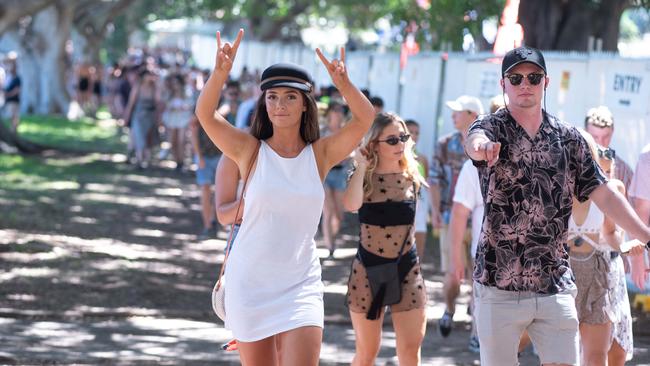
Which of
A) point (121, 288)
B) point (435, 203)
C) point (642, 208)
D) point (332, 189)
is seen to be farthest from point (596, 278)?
point (332, 189)

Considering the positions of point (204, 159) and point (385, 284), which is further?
point (204, 159)

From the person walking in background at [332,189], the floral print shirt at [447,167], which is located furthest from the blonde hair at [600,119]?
the person walking in background at [332,189]

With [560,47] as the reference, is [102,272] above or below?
below

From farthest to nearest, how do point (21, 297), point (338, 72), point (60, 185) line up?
point (60, 185)
point (21, 297)
point (338, 72)

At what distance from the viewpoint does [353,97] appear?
18.8ft

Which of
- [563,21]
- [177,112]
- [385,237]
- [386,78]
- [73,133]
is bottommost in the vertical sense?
[73,133]

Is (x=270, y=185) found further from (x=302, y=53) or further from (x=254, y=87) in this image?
(x=302, y=53)

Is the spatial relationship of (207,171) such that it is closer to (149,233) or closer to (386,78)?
(149,233)

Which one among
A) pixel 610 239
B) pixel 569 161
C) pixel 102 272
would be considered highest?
pixel 569 161

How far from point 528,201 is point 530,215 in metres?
0.06

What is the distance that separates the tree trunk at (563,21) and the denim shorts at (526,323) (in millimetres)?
11096

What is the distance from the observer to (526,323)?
552cm

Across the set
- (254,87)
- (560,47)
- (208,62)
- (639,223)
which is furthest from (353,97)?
(208,62)

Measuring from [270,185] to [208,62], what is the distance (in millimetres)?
46485
